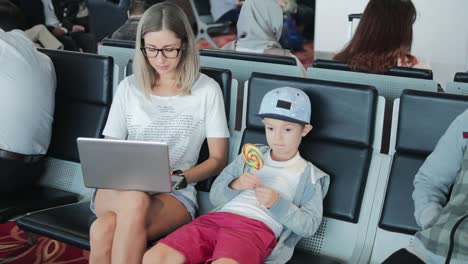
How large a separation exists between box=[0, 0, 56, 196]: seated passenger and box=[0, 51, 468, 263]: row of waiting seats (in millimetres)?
230

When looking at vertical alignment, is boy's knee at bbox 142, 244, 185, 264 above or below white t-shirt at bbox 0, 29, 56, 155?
below

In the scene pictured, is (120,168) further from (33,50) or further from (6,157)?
(33,50)

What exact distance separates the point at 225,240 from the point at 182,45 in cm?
81

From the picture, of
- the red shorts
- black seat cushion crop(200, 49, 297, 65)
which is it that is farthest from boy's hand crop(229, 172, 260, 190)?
black seat cushion crop(200, 49, 297, 65)

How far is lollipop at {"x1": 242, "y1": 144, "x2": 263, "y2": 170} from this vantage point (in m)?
1.97

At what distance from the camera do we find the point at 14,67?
2576 mm

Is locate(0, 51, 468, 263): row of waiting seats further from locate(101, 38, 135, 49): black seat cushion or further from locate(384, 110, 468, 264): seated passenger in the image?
locate(101, 38, 135, 49): black seat cushion

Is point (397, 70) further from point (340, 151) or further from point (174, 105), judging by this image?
point (174, 105)

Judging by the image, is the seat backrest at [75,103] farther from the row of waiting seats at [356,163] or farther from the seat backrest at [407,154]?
the seat backrest at [407,154]

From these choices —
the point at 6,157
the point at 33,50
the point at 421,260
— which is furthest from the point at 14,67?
the point at 421,260

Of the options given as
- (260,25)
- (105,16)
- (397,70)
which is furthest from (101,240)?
(105,16)

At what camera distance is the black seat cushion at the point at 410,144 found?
2.06 metres

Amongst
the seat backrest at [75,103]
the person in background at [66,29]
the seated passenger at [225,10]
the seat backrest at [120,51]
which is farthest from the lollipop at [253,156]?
the seated passenger at [225,10]

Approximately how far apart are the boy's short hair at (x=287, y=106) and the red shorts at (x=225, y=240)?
14.2 inches
